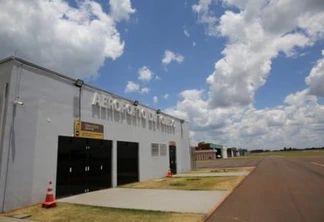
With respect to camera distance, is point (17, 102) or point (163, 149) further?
point (163, 149)

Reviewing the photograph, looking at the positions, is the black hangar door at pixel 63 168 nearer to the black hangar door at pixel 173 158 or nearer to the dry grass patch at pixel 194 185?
the dry grass patch at pixel 194 185

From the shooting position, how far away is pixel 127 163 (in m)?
19.3

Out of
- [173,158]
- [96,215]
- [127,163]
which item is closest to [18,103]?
[96,215]

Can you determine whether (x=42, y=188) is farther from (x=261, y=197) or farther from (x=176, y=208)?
(x=261, y=197)

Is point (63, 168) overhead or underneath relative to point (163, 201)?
overhead

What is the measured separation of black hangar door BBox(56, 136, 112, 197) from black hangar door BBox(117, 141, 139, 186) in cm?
106

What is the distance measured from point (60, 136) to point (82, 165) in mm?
2036

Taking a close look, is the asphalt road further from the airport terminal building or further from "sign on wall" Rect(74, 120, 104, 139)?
"sign on wall" Rect(74, 120, 104, 139)

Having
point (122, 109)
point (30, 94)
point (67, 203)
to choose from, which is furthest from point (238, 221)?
point (122, 109)

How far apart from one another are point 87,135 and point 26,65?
4.71m

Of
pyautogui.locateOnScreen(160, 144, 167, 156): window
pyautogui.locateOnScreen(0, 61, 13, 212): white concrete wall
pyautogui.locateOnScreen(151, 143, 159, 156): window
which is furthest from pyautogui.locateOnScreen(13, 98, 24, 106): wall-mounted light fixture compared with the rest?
pyautogui.locateOnScreen(160, 144, 167, 156): window

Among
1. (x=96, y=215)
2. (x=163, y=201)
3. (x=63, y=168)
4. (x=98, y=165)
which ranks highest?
(x=98, y=165)

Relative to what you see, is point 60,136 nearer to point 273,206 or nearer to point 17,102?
point 17,102

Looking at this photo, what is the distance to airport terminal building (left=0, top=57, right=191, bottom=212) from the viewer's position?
440 inches
